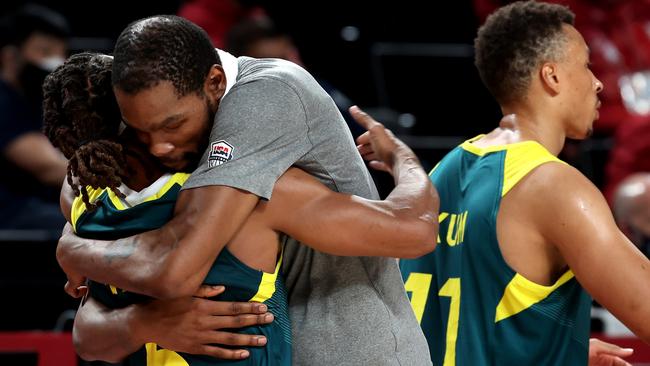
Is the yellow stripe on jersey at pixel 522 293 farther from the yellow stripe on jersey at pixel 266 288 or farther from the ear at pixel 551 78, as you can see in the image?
the yellow stripe on jersey at pixel 266 288

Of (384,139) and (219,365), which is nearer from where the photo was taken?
(219,365)

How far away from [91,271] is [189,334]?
25 cm

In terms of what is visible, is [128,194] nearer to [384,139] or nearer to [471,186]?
[384,139]

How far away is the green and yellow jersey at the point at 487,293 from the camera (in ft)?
9.73

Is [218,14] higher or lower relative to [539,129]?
lower

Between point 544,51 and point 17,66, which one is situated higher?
point 544,51

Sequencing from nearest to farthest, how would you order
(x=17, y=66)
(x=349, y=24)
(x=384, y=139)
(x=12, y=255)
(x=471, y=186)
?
(x=384, y=139) < (x=471, y=186) < (x=12, y=255) < (x=17, y=66) < (x=349, y=24)

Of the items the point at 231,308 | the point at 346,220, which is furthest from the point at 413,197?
the point at 231,308

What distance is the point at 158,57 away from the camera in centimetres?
226

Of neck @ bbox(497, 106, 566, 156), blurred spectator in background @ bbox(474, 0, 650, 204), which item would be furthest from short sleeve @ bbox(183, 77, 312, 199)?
blurred spectator in background @ bbox(474, 0, 650, 204)

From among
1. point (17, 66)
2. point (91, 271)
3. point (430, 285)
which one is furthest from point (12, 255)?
point (91, 271)

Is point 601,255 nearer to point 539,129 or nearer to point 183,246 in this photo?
point 539,129

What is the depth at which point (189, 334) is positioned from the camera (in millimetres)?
2312

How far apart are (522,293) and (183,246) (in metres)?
1.14
